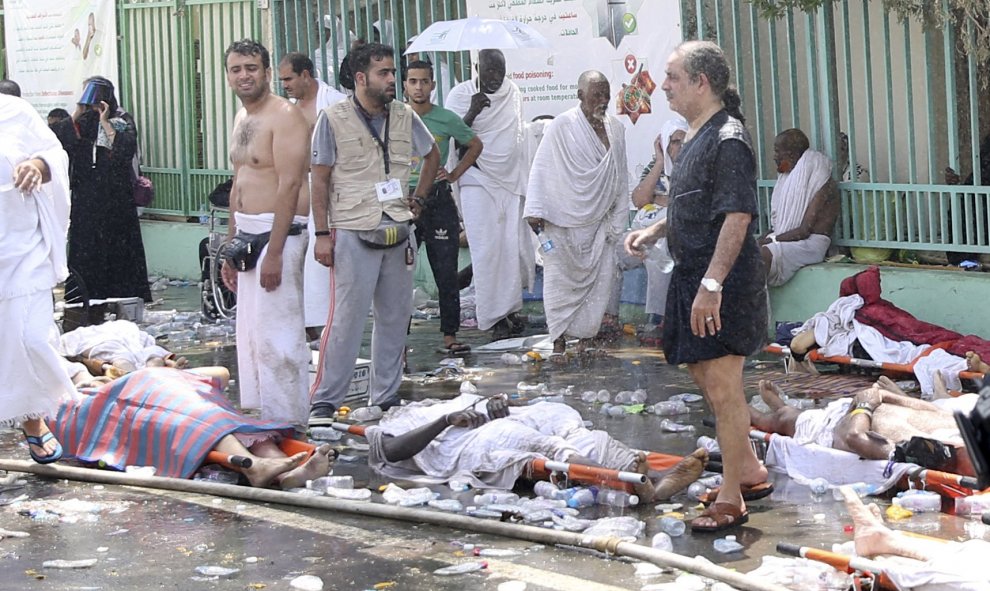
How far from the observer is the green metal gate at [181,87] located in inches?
625

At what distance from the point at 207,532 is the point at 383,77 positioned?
3.27m

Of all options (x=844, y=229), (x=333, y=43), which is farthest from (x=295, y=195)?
(x=333, y=43)

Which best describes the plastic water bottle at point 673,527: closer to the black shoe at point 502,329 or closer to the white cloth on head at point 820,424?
the white cloth on head at point 820,424

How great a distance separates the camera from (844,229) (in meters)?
10.5

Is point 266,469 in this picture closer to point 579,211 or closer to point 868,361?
point 868,361

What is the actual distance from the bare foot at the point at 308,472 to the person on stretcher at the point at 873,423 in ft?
7.25

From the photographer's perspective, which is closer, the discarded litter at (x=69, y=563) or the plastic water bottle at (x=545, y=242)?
the discarded litter at (x=69, y=563)

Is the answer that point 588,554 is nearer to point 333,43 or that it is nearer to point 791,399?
point 791,399

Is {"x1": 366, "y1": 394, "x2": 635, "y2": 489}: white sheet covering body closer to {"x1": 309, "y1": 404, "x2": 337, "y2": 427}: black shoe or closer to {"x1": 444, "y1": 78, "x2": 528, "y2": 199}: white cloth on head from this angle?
{"x1": 309, "y1": 404, "x2": 337, "y2": 427}: black shoe

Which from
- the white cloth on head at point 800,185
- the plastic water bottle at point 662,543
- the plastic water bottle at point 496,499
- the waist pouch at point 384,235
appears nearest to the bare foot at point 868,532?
the plastic water bottle at point 662,543

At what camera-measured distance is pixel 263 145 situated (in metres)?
7.57

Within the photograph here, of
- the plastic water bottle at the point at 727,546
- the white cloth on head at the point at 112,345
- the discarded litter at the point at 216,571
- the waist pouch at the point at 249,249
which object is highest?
the waist pouch at the point at 249,249

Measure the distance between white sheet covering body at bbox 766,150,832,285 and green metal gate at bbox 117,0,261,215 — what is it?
7060mm

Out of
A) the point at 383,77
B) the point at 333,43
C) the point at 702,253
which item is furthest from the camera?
the point at 333,43
